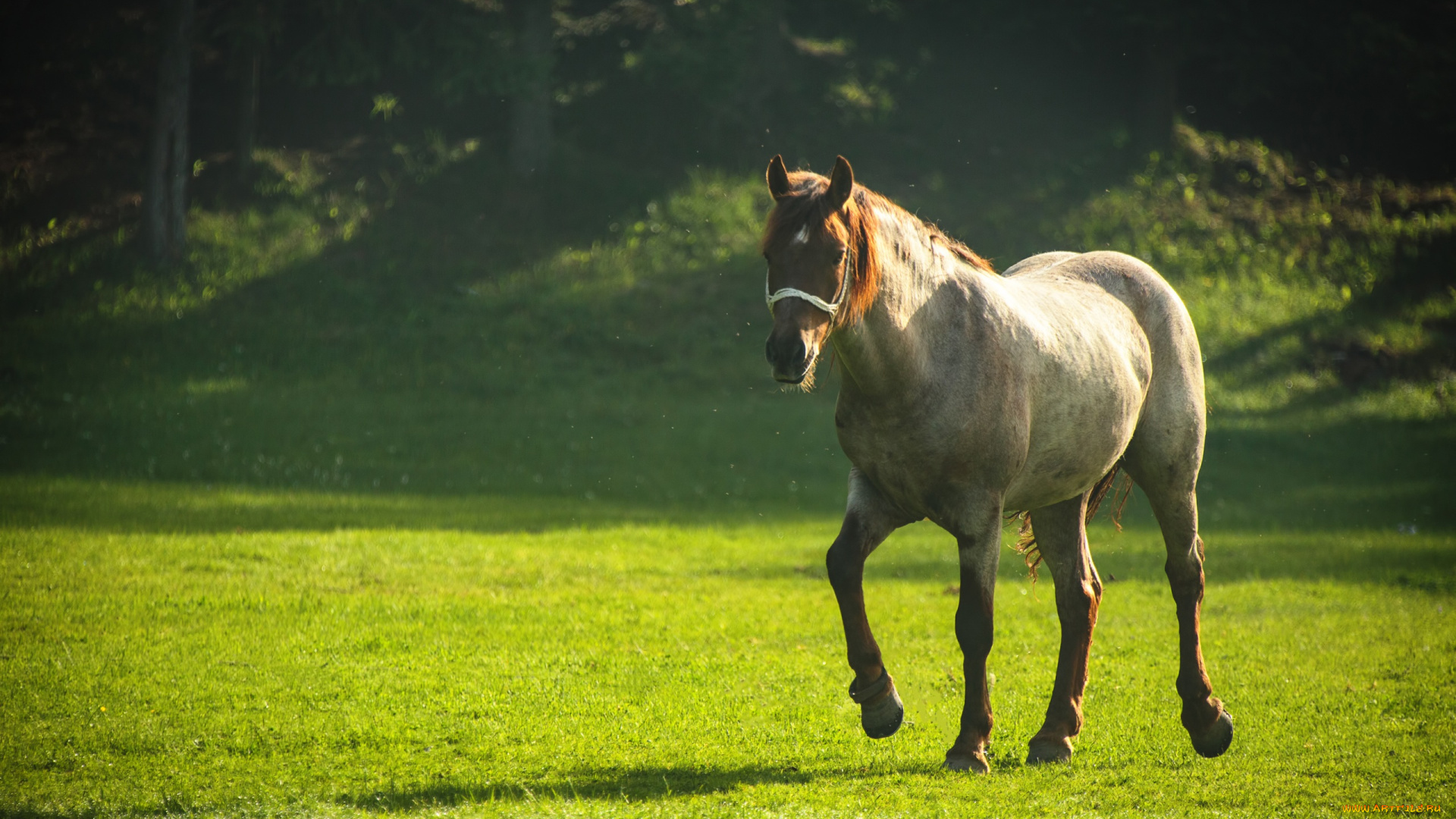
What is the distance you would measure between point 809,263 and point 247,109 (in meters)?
23.9

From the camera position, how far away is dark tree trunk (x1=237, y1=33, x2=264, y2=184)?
2489 centimetres

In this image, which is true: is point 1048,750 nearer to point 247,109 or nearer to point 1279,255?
point 1279,255

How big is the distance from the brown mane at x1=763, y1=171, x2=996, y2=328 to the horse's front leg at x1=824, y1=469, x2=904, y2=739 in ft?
3.15

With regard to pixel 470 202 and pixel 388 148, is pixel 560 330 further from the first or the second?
pixel 388 148

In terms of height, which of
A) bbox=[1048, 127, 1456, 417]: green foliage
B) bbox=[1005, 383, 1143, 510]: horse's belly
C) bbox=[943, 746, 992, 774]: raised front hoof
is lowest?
bbox=[943, 746, 992, 774]: raised front hoof

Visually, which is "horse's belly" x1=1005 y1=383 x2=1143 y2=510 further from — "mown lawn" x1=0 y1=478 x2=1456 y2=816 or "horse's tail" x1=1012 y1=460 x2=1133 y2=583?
"mown lawn" x1=0 y1=478 x2=1456 y2=816

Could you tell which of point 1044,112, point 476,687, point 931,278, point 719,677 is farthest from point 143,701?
point 1044,112

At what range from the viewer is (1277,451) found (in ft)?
63.5

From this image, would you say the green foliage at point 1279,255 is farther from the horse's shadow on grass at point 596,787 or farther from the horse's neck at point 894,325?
the horse's shadow on grass at point 596,787

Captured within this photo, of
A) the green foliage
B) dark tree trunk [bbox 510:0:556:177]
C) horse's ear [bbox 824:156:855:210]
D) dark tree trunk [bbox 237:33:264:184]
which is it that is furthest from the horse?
dark tree trunk [bbox 237:33:264:184]

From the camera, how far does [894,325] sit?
5414 mm

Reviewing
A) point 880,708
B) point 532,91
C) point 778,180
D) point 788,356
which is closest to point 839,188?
point 778,180

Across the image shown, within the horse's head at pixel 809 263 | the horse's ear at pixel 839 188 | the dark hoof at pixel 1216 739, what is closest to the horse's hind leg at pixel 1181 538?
the dark hoof at pixel 1216 739

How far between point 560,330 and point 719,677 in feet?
52.6
